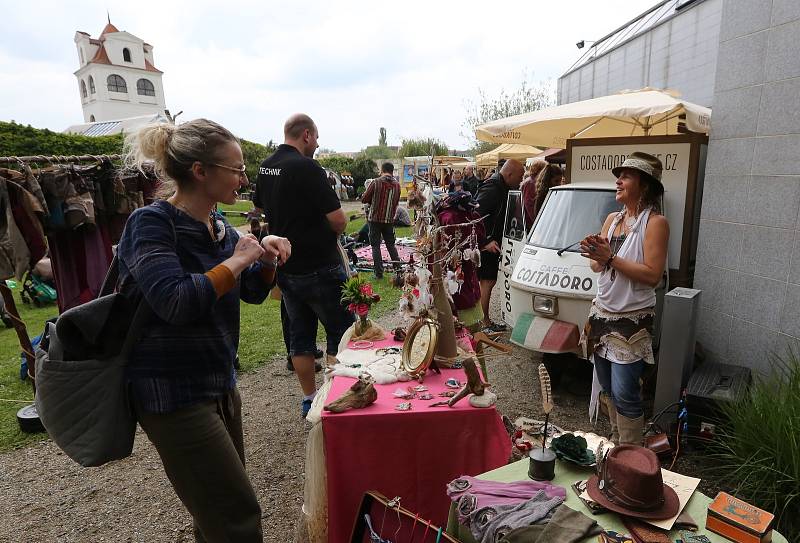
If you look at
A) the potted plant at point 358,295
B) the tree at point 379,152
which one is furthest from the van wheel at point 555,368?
the tree at point 379,152

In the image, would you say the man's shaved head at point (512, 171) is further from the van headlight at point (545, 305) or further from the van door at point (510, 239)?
the van headlight at point (545, 305)

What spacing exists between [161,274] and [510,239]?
14.8 ft

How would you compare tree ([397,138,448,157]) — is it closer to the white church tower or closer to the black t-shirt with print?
the white church tower

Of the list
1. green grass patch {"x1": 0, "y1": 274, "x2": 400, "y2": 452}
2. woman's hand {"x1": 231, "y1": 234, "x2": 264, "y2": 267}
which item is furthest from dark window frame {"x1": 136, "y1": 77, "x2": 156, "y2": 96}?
woman's hand {"x1": 231, "y1": 234, "x2": 264, "y2": 267}

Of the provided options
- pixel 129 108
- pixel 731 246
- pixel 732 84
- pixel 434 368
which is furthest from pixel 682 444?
pixel 129 108

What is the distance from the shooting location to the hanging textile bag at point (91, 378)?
1.47m

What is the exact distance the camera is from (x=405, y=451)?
83.7 inches

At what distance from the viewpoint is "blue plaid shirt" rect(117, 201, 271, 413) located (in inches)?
57.2

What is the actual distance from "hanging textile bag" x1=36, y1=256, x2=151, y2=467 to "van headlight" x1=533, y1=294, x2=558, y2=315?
127 inches

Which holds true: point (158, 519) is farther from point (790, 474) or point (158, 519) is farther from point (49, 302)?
point (49, 302)

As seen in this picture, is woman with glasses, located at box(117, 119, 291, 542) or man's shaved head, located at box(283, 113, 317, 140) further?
man's shaved head, located at box(283, 113, 317, 140)

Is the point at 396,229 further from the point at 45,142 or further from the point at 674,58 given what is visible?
the point at 45,142

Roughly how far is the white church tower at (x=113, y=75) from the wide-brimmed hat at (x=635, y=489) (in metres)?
57.3

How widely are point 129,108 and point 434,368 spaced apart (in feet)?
199
